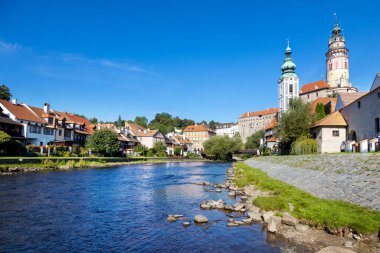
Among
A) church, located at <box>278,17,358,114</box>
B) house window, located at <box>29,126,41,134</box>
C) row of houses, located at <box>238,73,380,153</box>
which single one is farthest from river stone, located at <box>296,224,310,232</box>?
church, located at <box>278,17,358,114</box>

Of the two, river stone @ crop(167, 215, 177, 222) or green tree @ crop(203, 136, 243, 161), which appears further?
green tree @ crop(203, 136, 243, 161)

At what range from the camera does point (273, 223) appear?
13.7 meters

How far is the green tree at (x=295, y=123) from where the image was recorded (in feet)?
147

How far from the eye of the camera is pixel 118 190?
2728 cm

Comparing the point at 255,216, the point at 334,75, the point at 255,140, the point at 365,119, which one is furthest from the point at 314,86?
the point at 255,216

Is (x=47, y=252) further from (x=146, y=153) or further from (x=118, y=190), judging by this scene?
(x=146, y=153)

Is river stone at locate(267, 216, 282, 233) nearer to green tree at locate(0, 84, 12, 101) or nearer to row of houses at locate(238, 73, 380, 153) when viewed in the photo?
row of houses at locate(238, 73, 380, 153)

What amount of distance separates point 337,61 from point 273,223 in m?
121

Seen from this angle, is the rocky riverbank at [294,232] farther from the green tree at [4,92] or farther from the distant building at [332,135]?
the green tree at [4,92]

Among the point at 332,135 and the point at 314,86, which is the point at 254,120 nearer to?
the point at 314,86

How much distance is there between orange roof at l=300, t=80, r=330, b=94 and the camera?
367 feet

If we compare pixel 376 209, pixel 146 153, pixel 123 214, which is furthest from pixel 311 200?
pixel 146 153

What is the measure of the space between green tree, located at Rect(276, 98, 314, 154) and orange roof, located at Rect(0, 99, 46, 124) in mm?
48702

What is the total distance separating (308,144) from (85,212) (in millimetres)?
32933
